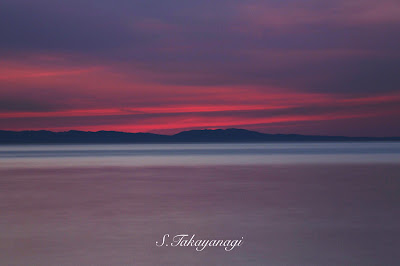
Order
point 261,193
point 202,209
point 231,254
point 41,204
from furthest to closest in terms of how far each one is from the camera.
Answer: point 261,193, point 41,204, point 202,209, point 231,254

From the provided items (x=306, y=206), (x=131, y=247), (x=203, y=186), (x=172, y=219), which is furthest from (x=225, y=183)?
(x=131, y=247)

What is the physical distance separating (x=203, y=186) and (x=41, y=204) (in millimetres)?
5245

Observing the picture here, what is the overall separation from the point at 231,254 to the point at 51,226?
3.59m

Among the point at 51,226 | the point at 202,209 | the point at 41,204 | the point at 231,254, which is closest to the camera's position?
the point at 231,254

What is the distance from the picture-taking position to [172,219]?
32.0 feet

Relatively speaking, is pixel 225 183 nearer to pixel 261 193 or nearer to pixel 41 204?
pixel 261 193

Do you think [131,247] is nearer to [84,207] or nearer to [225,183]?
[84,207]

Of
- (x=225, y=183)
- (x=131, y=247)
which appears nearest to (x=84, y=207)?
(x=131, y=247)

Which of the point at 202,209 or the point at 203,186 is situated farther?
the point at 203,186

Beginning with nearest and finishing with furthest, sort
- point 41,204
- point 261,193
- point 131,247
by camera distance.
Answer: point 131,247 < point 41,204 < point 261,193

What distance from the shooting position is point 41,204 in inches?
468

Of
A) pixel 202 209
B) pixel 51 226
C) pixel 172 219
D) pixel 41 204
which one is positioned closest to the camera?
pixel 51 226

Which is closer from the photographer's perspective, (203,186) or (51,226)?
(51,226)

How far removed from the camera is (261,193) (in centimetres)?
1378
